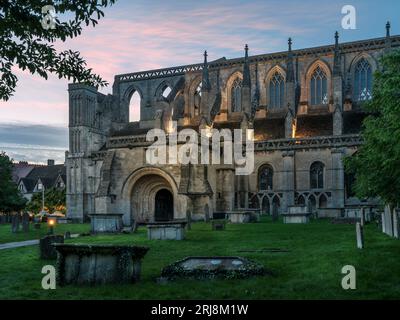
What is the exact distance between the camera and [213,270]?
10672 millimetres

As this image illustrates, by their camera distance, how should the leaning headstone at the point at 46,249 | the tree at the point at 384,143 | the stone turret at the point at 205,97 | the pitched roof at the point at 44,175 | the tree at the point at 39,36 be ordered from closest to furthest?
the tree at the point at 39,36 < the tree at the point at 384,143 < the leaning headstone at the point at 46,249 < the stone turret at the point at 205,97 < the pitched roof at the point at 44,175

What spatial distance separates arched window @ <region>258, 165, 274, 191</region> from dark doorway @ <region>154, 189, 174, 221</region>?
9802 millimetres

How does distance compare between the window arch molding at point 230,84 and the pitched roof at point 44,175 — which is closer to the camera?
the window arch molding at point 230,84

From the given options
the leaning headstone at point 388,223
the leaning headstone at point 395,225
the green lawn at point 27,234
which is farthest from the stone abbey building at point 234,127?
the leaning headstone at point 395,225

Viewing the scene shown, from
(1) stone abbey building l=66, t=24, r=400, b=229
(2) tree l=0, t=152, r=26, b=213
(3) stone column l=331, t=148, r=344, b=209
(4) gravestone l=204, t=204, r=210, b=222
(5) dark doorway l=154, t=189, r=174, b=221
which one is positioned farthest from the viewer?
(3) stone column l=331, t=148, r=344, b=209

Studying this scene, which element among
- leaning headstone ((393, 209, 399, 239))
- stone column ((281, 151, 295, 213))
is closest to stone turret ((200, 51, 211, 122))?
stone column ((281, 151, 295, 213))

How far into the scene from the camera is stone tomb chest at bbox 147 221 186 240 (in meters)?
21.5

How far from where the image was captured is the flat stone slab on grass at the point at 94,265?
33.2 ft

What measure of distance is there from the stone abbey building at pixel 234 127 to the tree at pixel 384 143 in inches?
628

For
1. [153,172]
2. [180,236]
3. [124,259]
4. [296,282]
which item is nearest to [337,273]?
[296,282]

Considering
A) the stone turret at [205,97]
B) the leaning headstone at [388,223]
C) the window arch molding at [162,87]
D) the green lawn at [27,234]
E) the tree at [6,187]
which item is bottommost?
the green lawn at [27,234]

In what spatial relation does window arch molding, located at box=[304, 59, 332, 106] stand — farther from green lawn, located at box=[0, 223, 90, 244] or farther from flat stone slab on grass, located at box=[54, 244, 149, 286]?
flat stone slab on grass, located at box=[54, 244, 149, 286]

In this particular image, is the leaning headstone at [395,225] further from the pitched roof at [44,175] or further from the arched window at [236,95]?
the pitched roof at [44,175]

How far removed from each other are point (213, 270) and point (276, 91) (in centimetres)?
4231
